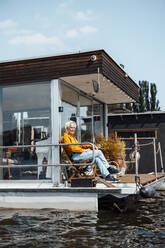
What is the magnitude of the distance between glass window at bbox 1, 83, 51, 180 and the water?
111 cm

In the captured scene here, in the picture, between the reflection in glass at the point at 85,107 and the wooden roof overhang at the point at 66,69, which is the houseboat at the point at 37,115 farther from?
the reflection in glass at the point at 85,107

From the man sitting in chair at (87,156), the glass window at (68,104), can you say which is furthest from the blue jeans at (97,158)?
the glass window at (68,104)

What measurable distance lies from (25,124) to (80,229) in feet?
9.94

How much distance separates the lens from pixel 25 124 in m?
7.70

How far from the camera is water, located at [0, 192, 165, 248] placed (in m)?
4.82

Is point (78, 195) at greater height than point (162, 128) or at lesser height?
lesser

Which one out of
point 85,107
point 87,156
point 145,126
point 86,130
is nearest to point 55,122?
point 87,156

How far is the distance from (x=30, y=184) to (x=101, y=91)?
3461 millimetres

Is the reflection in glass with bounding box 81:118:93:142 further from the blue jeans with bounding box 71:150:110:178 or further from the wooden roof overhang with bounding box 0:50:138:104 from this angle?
the blue jeans with bounding box 71:150:110:178

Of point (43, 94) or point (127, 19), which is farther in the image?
point (127, 19)

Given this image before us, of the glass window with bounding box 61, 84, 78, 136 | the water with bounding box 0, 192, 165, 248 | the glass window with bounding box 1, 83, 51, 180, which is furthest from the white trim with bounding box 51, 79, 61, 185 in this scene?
the water with bounding box 0, 192, 165, 248

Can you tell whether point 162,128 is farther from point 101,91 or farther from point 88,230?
point 88,230

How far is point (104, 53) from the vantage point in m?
7.48

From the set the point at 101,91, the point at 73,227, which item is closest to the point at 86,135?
the point at 101,91
